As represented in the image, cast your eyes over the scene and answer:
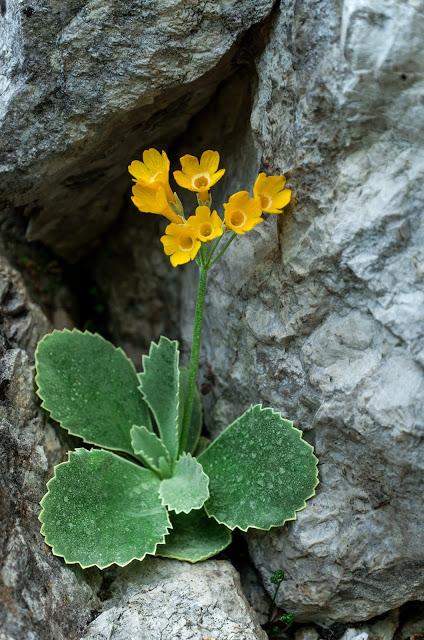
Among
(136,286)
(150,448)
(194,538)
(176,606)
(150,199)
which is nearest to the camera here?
(176,606)

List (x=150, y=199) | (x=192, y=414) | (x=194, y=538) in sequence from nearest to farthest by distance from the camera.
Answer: (x=150, y=199) < (x=194, y=538) < (x=192, y=414)

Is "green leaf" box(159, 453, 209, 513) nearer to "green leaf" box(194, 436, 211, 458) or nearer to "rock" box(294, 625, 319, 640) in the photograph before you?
"green leaf" box(194, 436, 211, 458)

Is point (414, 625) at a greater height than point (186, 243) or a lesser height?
lesser

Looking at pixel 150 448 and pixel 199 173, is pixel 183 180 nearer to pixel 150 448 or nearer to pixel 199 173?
pixel 199 173

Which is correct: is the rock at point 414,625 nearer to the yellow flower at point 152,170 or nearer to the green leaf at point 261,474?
the green leaf at point 261,474

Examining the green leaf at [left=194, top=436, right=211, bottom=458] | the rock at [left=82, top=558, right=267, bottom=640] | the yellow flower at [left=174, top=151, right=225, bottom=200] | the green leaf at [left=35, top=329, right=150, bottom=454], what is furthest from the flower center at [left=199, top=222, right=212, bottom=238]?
the rock at [left=82, top=558, right=267, bottom=640]

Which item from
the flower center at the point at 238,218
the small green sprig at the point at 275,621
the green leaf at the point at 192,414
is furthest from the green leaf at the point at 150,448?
the flower center at the point at 238,218

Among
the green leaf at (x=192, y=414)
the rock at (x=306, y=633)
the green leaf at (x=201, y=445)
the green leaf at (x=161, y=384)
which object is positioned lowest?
the rock at (x=306, y=633)

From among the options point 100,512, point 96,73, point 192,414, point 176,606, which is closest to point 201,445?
point 192,414
